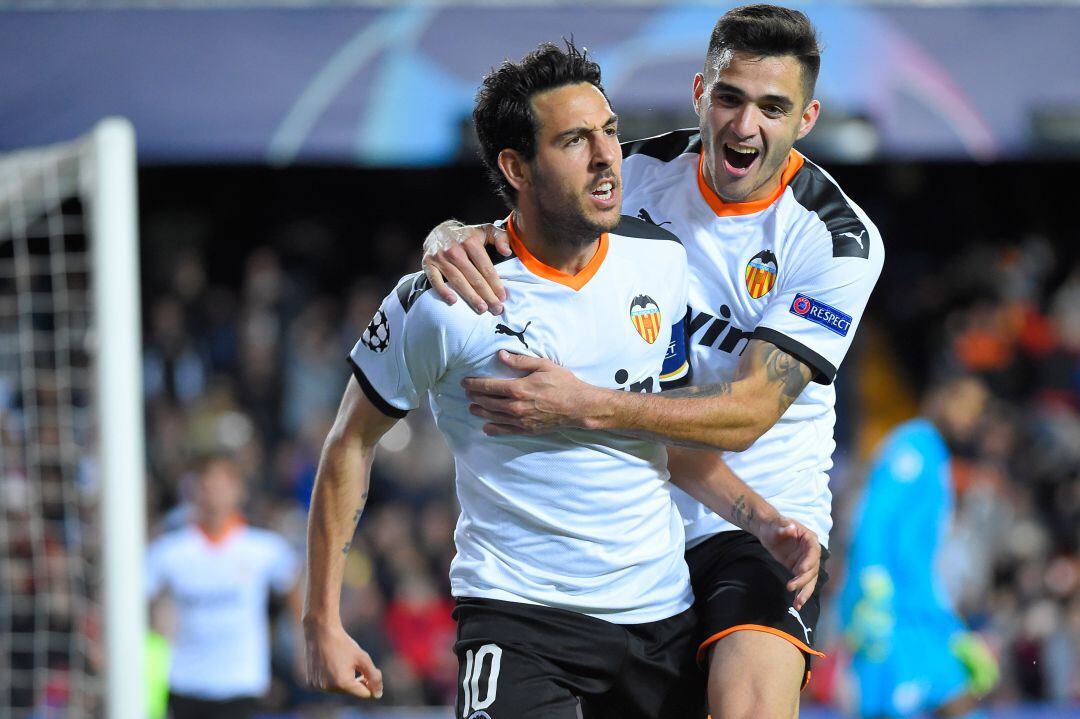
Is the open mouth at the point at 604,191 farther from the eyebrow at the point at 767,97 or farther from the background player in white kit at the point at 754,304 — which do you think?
the eyebrow at the point at 767,97

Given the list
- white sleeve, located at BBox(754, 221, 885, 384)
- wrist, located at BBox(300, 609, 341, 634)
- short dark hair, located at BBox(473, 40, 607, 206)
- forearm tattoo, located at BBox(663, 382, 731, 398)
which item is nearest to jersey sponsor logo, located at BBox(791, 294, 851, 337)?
white sleeve, located at BBox(754, 221, 885, 384)

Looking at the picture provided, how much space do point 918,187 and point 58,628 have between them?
9293 millimetres

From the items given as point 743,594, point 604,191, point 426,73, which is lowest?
point 743,594

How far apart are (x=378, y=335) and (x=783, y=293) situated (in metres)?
1.09

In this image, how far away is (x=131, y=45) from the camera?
36.2 feet

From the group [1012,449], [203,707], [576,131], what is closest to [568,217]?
[576,131]

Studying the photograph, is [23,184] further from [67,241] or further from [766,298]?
[67,241]

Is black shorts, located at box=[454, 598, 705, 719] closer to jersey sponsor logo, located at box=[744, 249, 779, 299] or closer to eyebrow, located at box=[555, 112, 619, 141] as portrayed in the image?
jersey sponsor logo, located at box=[744, 249, 779, 299]

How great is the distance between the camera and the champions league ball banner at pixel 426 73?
427 inches

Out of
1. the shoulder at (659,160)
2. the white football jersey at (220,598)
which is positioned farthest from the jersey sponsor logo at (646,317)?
the white football jersey at (220,598)

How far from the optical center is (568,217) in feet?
11.2

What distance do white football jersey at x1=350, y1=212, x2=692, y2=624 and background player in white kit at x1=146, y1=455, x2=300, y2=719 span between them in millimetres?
5402

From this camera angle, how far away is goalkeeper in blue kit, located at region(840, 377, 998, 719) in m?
7.41

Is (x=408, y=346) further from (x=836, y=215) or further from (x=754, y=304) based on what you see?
(x=836, y=215)
